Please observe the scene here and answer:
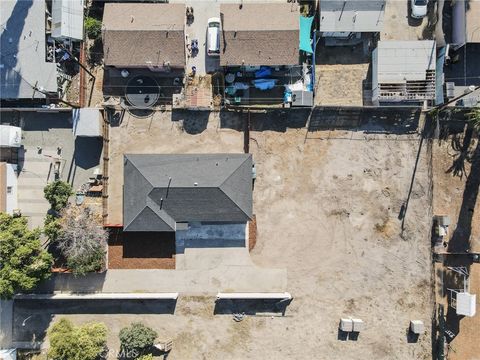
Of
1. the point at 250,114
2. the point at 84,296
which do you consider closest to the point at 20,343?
the point at 84,296

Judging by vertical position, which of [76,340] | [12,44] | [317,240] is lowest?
[76,340]

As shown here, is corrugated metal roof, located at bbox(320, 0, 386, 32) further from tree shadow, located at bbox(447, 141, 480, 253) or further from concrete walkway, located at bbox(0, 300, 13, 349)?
concrete walkway, located at bbox(0, 300, 13, 349)

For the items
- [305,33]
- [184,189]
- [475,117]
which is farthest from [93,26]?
[475,117]

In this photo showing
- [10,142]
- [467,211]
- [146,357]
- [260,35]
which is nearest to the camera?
[260,35]

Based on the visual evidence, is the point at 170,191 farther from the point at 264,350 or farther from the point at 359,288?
the point at 359,288

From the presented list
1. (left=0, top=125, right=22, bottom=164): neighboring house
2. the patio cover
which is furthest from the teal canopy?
(left=0, top=125, right=22, bottom=164): neighboring house

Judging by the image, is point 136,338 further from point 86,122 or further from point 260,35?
point 260,35

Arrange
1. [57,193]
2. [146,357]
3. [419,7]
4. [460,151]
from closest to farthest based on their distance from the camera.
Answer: [146,357]
[57,193]
[419,7]
[460,151]

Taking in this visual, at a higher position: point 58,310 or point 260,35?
point 260,35
